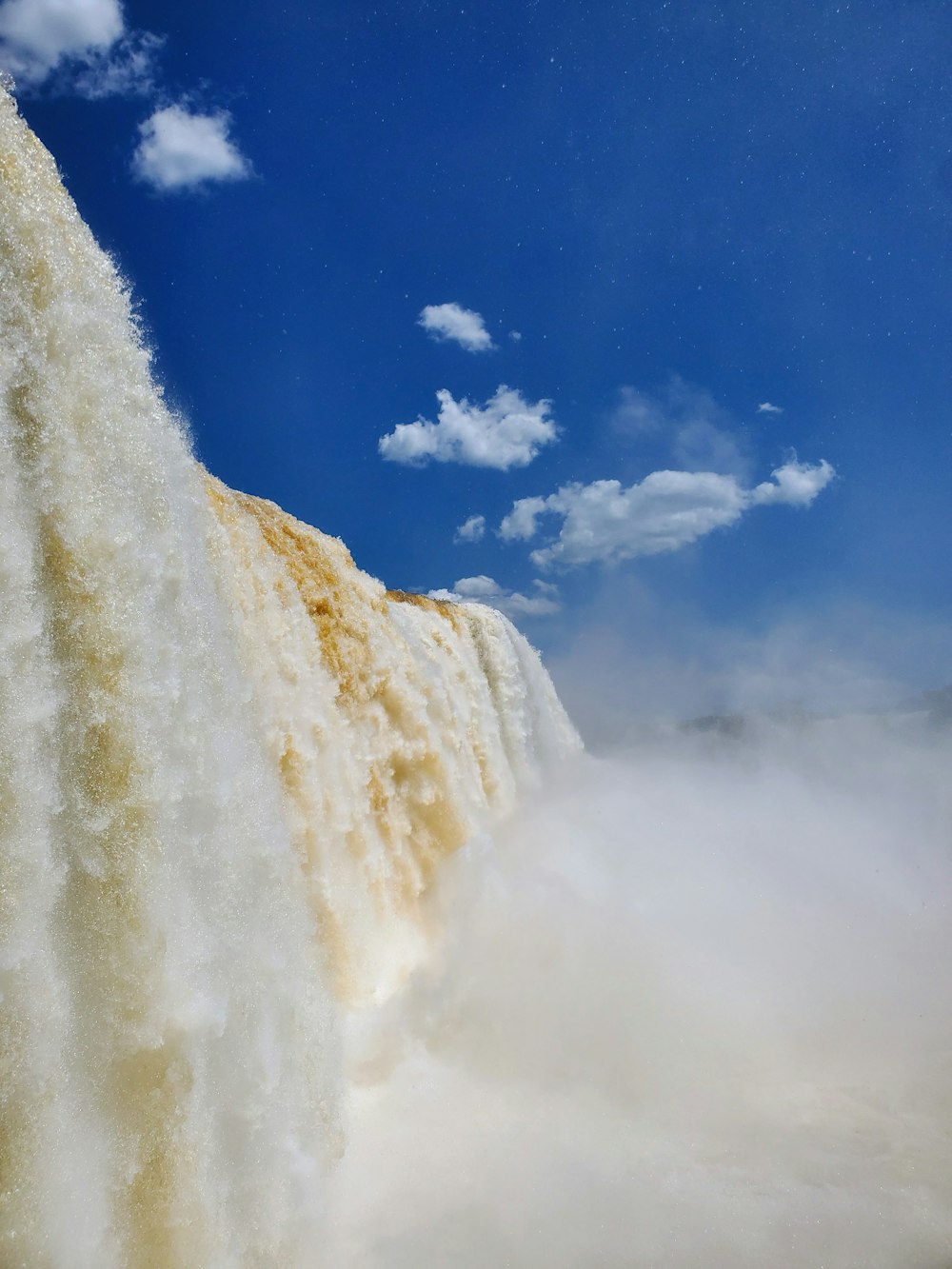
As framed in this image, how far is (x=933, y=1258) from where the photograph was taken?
3.48 meters

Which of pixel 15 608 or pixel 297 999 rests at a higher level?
pixel 15 608

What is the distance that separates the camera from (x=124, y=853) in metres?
2.80

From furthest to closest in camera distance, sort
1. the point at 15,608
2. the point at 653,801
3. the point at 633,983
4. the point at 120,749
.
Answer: the point at 653,801
the point at 633,983
the point at 120,749
the point at 15,608

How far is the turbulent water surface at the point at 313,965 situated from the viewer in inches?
105

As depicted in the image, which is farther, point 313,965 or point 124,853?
point 313,965

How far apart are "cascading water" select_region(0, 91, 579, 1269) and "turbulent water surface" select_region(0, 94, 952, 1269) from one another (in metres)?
0.01

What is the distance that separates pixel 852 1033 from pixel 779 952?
1.31m

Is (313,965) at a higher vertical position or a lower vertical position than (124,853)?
lower

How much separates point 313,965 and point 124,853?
77.0 inches

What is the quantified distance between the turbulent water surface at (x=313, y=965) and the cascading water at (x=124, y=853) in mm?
14

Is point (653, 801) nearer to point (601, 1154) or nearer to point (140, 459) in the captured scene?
point (601, 1154)

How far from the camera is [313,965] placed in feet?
14.4

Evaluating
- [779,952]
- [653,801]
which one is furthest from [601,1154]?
[653,801]

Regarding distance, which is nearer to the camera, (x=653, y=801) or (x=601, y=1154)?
(x=601, y=1154)
